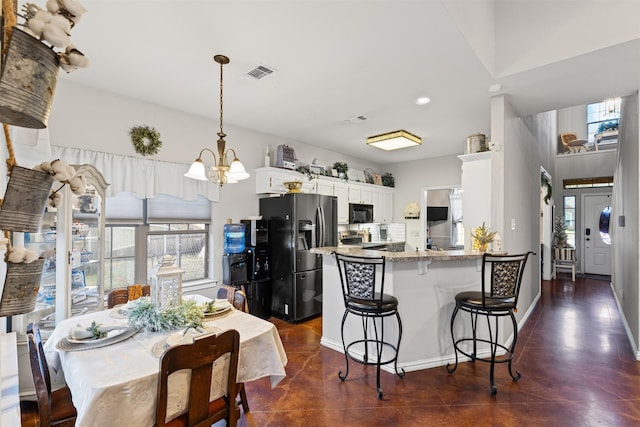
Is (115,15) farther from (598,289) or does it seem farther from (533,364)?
(598,289)

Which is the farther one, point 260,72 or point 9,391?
point 260,72

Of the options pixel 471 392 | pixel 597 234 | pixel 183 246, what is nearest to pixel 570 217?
pixel 597 234

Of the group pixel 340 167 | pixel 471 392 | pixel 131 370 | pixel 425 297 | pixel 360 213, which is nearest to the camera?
pixel 131 370

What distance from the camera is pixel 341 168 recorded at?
5.90 meters

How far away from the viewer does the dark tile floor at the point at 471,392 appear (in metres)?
2.29

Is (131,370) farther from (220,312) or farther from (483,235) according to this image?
(483,235)

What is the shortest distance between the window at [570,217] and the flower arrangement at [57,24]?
399 inches

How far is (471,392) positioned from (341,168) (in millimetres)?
4094

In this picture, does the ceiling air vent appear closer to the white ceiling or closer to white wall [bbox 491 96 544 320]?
the white ceiling

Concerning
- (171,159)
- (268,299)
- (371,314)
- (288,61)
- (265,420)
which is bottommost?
(265,420)

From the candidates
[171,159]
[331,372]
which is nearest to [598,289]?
[331,372]

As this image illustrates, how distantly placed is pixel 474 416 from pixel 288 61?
3143 millimetres

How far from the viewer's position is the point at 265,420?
2291 millimetres

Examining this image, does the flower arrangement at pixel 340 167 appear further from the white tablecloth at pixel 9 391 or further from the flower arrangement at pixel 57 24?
the flower arrangement at pixel 57 24
